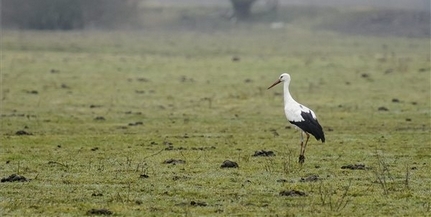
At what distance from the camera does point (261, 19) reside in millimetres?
103250

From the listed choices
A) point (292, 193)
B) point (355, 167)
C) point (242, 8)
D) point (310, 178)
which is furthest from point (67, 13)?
point (292, 193)

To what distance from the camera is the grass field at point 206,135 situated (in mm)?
14406

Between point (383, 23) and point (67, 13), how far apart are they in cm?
2879

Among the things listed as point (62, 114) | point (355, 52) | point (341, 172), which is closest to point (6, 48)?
point (355, 52)

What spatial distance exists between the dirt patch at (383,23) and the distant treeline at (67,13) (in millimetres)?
19645

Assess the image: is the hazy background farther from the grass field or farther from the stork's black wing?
the stork's black wing

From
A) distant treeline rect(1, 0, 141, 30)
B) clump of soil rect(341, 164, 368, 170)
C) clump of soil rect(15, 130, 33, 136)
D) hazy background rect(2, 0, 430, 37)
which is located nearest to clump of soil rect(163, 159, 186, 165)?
clump of soil rect(341, 164, 368, 170)

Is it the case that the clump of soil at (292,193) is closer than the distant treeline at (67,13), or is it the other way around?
the clump of soil at (292,193)

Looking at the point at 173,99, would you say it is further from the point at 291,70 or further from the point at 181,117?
the point at 291,70

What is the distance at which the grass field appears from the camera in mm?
14406

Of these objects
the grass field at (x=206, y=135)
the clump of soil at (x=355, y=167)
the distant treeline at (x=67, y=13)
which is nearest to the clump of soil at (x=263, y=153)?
the grass field at (x=206, y=135)

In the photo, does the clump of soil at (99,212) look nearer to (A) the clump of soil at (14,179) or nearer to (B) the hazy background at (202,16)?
(A) the clump of soil at (14,179)

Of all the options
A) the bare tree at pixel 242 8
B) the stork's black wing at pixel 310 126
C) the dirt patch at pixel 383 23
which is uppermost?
the stork's black wing at pixel 310 126

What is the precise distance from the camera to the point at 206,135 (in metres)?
24.2
